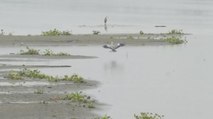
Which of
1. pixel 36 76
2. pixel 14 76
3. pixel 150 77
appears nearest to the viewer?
pixel 14 76

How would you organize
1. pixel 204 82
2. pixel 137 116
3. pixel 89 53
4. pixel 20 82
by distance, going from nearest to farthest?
pixel 137 116 < pixel 20 82 < pixel 204 82 < pixel 89 53

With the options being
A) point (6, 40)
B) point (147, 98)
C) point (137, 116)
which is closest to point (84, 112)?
point (137, 116)

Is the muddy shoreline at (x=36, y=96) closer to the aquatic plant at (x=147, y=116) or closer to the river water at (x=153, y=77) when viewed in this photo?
the river water at (x=153, y=77)

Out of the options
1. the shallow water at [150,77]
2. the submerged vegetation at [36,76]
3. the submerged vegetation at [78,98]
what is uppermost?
the submerged vegetation at [36,76]

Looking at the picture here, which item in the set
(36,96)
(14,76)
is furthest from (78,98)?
(14,76)

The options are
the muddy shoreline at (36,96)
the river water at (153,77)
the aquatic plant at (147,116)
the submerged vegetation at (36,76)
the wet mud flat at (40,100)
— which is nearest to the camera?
the aquatic plant at (147,116)

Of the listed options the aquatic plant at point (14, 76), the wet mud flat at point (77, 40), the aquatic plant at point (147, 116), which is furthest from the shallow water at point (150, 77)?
the aquatic plant at point (14, 76)

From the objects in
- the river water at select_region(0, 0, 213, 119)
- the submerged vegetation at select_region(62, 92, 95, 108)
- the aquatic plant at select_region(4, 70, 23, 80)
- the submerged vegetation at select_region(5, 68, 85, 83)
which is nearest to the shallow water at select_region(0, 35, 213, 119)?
the river water at select_region(0, 0, 213, 119)

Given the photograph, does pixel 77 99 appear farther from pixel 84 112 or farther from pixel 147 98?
pixel 147 98

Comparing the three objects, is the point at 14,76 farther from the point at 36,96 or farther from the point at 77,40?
the point at 77,40

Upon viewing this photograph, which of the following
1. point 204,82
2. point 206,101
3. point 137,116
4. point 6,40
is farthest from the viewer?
point 6,40

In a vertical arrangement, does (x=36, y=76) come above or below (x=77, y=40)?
below

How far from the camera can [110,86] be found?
31.0 metres

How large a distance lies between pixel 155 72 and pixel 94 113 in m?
13.6
